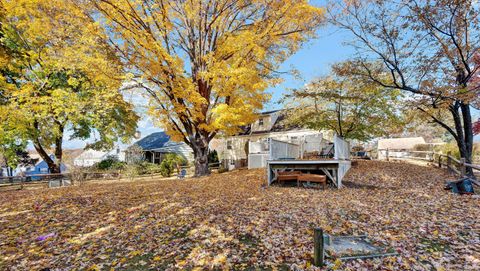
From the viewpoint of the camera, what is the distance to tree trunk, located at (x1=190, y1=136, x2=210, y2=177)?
46.3 feet

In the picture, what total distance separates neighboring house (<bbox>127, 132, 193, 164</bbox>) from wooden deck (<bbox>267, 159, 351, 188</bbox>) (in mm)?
19402

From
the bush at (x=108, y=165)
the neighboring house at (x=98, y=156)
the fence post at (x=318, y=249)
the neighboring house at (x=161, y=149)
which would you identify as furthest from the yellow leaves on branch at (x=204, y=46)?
the neighboring house at (x=98, y=156)

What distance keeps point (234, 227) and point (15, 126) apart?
53.0ft

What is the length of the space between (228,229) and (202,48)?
428 inches

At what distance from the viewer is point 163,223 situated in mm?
5484

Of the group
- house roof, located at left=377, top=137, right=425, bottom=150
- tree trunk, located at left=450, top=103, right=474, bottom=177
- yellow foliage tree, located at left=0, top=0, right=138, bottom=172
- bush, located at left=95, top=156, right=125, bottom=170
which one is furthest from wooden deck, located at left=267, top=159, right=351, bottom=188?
house roof, located at left=377, top=137, right=425, bottom=150

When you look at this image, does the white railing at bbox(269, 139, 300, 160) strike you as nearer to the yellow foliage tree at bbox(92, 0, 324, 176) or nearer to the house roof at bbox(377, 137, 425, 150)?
the yellow foliage tree at bbox(92, 0, 324, 176)

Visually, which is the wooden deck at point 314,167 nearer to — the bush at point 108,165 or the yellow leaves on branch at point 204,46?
the yellow leaves on branch at point 204,46

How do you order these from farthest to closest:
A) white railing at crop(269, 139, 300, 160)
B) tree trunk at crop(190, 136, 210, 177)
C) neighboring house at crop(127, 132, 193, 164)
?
neighboring house at crop(127, 132, 193, 164) < tree trunk at crop(190, 136, 210, 177) < white railing at crop(269, 139, 300, 160)

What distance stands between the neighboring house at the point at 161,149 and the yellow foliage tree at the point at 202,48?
15.0 metres

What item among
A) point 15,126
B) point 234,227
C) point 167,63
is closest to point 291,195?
point 234,227

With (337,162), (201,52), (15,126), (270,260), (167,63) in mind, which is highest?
(201,52)

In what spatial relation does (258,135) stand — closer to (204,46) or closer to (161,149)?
(161,149)

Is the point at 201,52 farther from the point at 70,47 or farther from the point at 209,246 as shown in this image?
the point at 209,246
